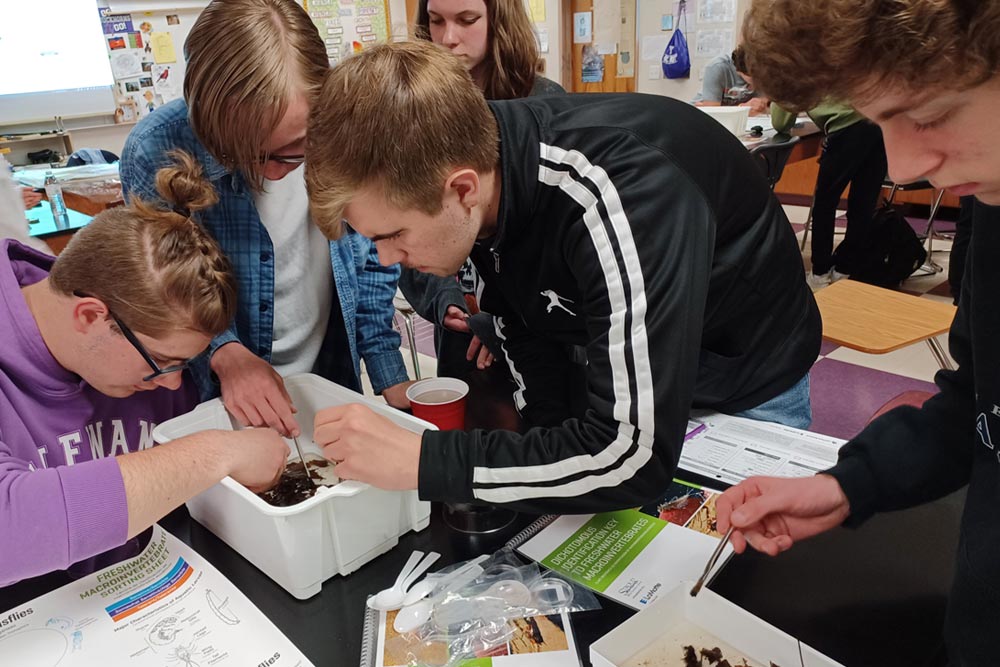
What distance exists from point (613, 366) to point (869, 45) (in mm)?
400

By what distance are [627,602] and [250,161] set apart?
0.86m

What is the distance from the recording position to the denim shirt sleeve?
4.85ft

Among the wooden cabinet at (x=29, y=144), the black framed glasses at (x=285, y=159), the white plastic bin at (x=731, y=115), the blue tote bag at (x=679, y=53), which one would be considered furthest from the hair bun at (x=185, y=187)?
the blue tote bag at (x=679, y=53)

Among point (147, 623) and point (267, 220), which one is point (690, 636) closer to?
point (147, 623)

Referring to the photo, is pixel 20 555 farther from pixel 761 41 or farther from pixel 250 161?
pixel 761 41

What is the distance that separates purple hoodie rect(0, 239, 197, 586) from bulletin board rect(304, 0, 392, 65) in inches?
164

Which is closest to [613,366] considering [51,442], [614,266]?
[614,266]

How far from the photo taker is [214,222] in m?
1.31

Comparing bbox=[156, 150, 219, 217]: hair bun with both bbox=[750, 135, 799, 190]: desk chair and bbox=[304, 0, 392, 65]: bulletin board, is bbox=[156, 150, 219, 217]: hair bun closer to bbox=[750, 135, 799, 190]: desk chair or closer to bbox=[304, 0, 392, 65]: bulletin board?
bbox=[750, 135, 799, 190]: desk chair

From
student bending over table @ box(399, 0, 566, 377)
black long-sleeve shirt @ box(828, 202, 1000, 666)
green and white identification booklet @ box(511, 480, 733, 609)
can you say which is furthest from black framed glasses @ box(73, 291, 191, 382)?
black long-sleeve shirt @ box(828, 202, 1000, 666)

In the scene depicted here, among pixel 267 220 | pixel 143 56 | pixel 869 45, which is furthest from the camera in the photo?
pixel 143 56

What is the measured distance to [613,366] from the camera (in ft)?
2.60

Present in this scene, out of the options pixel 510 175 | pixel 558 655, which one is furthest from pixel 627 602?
pixel 510 175

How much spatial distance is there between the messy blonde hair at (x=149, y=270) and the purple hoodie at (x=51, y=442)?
0.36 feet
